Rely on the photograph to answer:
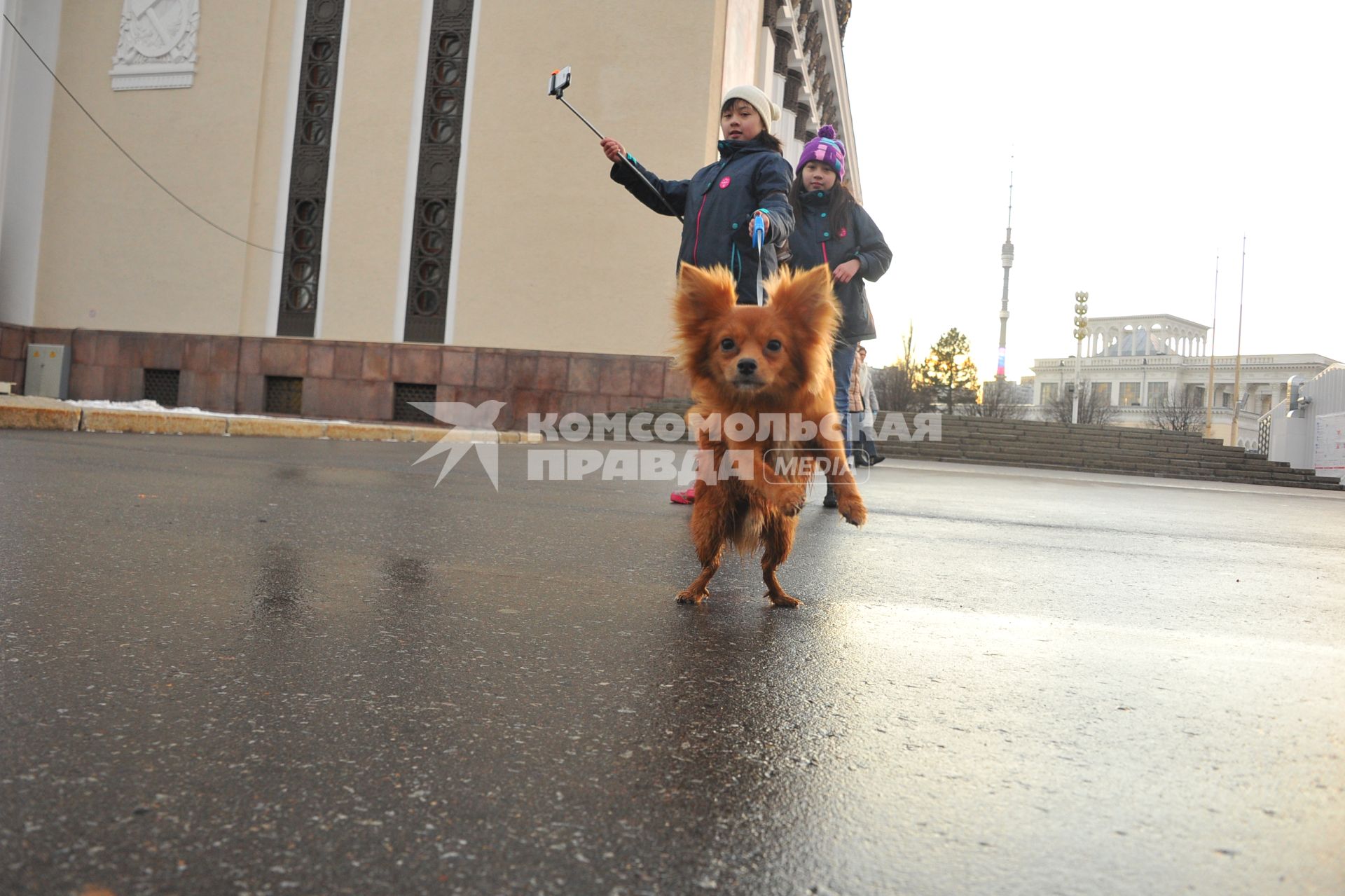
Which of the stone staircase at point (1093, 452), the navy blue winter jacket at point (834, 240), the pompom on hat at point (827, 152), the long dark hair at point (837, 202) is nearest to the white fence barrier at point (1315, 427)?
the stone staircase at point (1093, 452)

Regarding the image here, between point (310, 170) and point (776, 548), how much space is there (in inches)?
893

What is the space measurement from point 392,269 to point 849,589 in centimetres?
2043

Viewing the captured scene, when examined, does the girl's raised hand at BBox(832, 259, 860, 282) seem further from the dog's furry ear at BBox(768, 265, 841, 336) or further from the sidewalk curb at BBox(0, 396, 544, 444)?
the sidewalk curb at BBox(0, 396, 544, 444)

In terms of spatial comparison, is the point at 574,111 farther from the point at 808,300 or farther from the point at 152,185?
the point at 152,185

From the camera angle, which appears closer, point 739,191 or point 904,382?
point 739,191

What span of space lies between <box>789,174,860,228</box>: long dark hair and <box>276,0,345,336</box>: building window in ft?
62.7

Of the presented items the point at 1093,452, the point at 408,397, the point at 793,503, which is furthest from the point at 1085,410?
the point at 793,503

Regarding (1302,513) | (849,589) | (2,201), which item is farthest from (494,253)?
(849,589)

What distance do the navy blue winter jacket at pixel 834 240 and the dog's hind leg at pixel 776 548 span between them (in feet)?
9.91

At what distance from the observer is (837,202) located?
236 inches

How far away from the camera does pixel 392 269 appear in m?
22.4

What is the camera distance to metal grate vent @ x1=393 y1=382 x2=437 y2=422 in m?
22.1

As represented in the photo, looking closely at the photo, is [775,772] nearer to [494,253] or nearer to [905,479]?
[905,479]

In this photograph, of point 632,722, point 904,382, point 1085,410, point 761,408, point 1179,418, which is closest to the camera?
point 632,722
